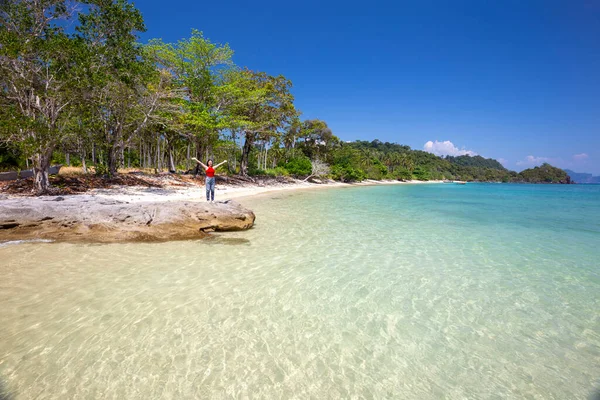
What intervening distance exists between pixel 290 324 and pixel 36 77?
16.1 metres

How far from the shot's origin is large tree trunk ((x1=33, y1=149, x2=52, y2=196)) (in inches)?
489

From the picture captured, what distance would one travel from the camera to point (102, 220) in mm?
7719

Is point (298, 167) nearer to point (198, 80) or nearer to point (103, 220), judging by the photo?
point (198, 80)

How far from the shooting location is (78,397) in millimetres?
2400

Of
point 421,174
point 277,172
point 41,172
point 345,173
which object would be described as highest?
point 421,174

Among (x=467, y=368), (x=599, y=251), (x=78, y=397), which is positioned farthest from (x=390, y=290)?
(x=599, y=251)

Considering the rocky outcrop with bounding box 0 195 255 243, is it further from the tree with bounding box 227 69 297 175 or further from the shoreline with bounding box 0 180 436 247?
the tree with bounding box 227 69 297 175

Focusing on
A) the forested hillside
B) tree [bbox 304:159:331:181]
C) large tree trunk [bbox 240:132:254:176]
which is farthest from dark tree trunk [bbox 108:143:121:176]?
tree [bbox 304:159:331:181]

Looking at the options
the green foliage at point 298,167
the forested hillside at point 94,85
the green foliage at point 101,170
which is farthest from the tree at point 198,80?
the green foliage at point 298,167

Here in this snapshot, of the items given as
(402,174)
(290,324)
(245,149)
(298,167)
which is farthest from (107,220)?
(402,174)

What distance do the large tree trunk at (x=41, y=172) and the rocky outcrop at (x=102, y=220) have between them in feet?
20.1

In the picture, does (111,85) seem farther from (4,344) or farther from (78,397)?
(78,397)

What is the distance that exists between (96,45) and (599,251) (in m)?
23.3

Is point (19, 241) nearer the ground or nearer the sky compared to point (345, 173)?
nearer the ground
